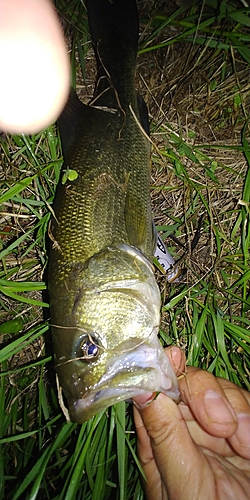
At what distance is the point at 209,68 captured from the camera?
3.25 m

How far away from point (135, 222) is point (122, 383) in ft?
3.07

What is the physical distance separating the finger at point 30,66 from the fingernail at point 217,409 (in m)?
2.13

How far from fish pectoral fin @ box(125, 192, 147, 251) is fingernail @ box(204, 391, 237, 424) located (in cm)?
93

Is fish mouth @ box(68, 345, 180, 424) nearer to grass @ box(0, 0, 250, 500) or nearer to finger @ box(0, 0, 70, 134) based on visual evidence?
grass @ box(0, 0, 250, 500)

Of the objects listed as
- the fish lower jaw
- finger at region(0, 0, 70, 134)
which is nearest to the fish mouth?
the fish lower jaw

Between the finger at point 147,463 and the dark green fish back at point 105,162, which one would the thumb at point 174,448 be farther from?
the dark green fish back at point 105,162

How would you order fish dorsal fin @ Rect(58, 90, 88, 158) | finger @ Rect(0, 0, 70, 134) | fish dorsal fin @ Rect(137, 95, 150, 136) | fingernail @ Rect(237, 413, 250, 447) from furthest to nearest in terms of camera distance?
finger @ Rect(0, 0, 70, 134) → fish dorsal fin @ Rect(137, 95, 150, 136) → fish dorsal fin @ Rect(58, 90, 88, 158) → fingernail @ Rect(237, 413, 250, 447)

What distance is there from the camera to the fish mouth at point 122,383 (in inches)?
76.1

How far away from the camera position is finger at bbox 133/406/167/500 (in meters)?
2.47

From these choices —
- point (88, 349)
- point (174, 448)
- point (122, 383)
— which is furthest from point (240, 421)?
point (88, 349)

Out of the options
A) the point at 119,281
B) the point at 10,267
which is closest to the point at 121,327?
the point at 119,281

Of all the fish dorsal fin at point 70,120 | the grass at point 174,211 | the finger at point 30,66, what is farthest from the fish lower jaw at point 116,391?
the finger at point 30,66

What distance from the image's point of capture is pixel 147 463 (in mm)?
2543

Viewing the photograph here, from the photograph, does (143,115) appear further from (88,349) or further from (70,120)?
(88,349)
